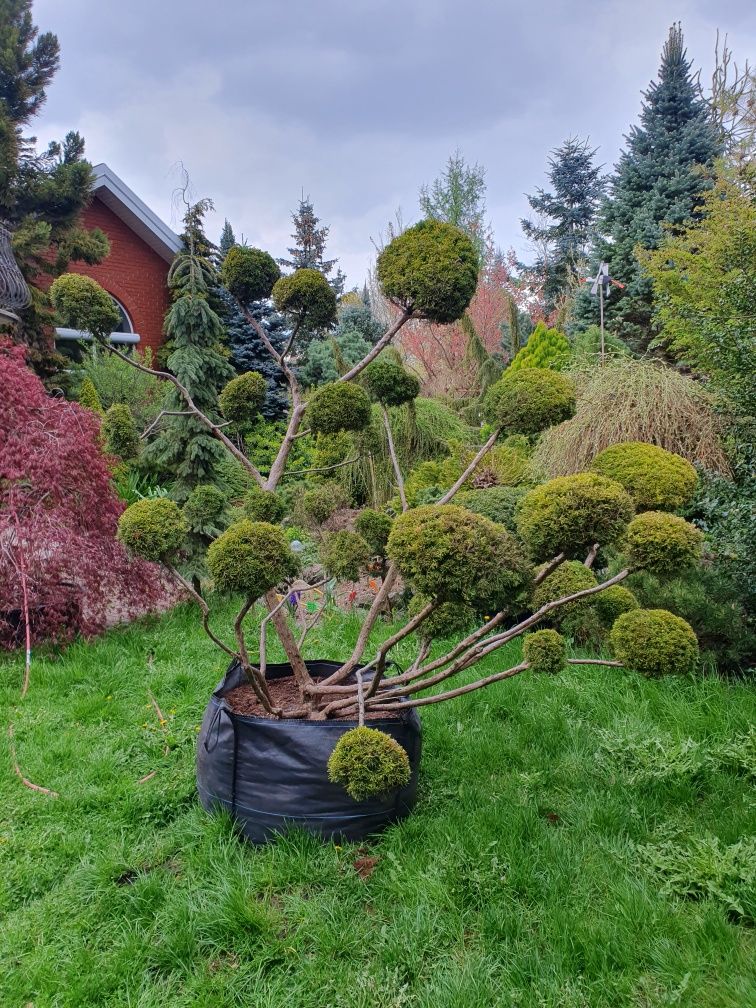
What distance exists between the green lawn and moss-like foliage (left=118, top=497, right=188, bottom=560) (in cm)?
94

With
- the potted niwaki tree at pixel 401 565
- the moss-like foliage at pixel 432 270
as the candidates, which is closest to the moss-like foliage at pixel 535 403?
the potted niwaki tree at pixel 401 565

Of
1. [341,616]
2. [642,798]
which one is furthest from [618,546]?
[341,616]

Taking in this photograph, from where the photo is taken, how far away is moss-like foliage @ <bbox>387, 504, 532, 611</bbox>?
4.78ft

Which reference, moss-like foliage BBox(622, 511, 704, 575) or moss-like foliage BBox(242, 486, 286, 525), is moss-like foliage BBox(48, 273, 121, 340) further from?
moss-like foliage BBox(622, 511, 704, 575)

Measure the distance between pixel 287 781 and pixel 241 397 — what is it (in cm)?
157

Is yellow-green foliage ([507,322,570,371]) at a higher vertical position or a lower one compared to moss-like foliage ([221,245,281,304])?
higher

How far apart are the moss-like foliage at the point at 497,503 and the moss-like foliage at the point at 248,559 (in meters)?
2.45

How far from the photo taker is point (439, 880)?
164 cm

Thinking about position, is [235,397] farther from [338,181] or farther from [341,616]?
[338,181]

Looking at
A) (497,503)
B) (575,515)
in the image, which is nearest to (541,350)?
(497,503)

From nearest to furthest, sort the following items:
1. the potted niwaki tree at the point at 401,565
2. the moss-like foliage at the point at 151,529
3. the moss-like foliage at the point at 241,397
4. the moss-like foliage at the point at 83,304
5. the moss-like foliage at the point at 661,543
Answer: the potted niwaki tree at the point at 401,565 → the moss-like foliage at the point at 661,543 → the moss-like foliage at the point at 151,529 → the moss-like foliage at the point at 83,304 → the moss-like foliage at the point at 241,397

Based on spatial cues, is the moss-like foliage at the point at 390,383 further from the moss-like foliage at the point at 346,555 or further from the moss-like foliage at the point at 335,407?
the moss-like foliage at the point at 346,555

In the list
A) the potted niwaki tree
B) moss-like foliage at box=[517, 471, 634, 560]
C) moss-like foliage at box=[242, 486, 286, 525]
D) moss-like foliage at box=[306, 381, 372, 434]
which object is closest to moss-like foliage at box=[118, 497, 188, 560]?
the potted niwaki tree

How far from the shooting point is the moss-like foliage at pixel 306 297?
7.87ft
